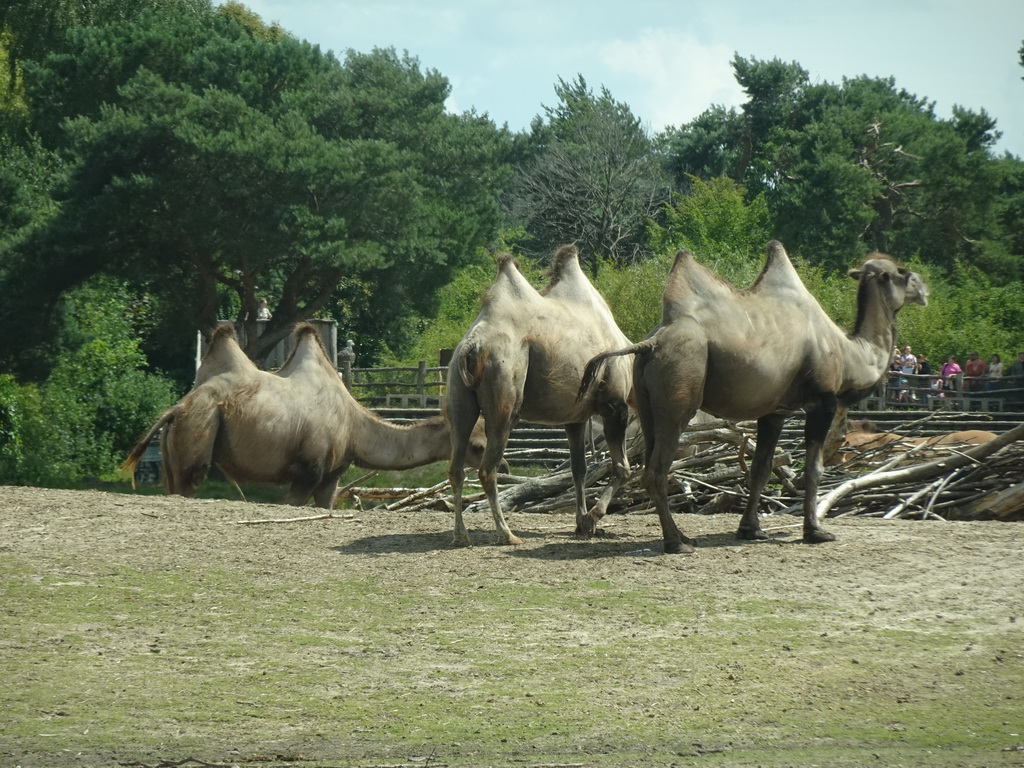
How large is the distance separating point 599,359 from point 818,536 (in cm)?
209

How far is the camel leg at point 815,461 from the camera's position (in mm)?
9750

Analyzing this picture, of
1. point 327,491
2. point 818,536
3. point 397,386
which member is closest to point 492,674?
point 818,536

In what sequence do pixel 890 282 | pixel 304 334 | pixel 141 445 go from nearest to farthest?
pixel 890 282 < pixel 141 445 < pixel 304 334

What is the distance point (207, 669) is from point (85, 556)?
3279 mm

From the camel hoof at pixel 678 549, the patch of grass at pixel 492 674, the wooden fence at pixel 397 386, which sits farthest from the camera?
the wooden fence at pixel 397 386

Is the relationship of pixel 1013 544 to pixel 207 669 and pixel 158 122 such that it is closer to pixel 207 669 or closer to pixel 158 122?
pixel 207 669

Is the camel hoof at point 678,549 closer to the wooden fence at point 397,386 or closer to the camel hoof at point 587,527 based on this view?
the camel hoof at point 587,527

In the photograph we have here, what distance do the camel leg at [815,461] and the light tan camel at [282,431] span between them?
4.35 m

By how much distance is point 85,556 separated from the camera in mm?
9211

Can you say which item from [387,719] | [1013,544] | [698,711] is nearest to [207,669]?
[387,719]

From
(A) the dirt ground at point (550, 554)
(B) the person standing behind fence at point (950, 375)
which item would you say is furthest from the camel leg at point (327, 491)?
(B) the person standing behind fence at point (950, 375)

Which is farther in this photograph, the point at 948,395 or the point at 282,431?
the point at 948,395

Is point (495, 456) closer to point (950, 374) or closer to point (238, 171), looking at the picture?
point (238, 171)

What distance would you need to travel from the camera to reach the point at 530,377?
10.0m
